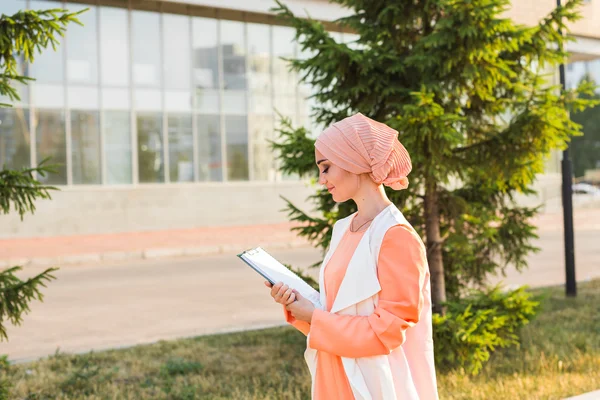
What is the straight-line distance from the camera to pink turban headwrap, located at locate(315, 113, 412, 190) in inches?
93.3

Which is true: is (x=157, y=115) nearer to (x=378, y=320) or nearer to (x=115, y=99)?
(x=115, y=99)

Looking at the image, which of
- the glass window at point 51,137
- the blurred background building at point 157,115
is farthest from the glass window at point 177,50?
the glass window at point 51,137

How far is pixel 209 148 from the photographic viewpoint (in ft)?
82.0

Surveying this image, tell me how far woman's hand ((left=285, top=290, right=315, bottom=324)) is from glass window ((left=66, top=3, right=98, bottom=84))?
2135cm

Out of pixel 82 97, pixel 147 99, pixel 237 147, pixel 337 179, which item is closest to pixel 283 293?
pixel 337 179

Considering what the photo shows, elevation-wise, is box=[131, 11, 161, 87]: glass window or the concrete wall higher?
box=[131, 11, 161, 87]: glass window

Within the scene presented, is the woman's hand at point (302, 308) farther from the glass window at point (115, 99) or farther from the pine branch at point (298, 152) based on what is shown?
the glass window at point (115, 99)

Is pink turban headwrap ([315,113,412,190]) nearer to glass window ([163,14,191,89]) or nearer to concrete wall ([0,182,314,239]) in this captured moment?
concrete wall ([0,182,314,239])

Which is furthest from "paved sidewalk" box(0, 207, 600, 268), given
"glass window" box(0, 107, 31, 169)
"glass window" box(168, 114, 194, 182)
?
"glass window" box(0, 107, 31, 169)

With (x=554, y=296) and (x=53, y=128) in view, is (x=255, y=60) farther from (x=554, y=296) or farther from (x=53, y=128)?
(x=554, y=296)

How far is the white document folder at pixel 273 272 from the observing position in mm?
2463

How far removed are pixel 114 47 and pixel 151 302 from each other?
14.3m

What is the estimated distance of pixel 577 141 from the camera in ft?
236

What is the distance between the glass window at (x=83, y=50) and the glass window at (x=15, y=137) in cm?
191
